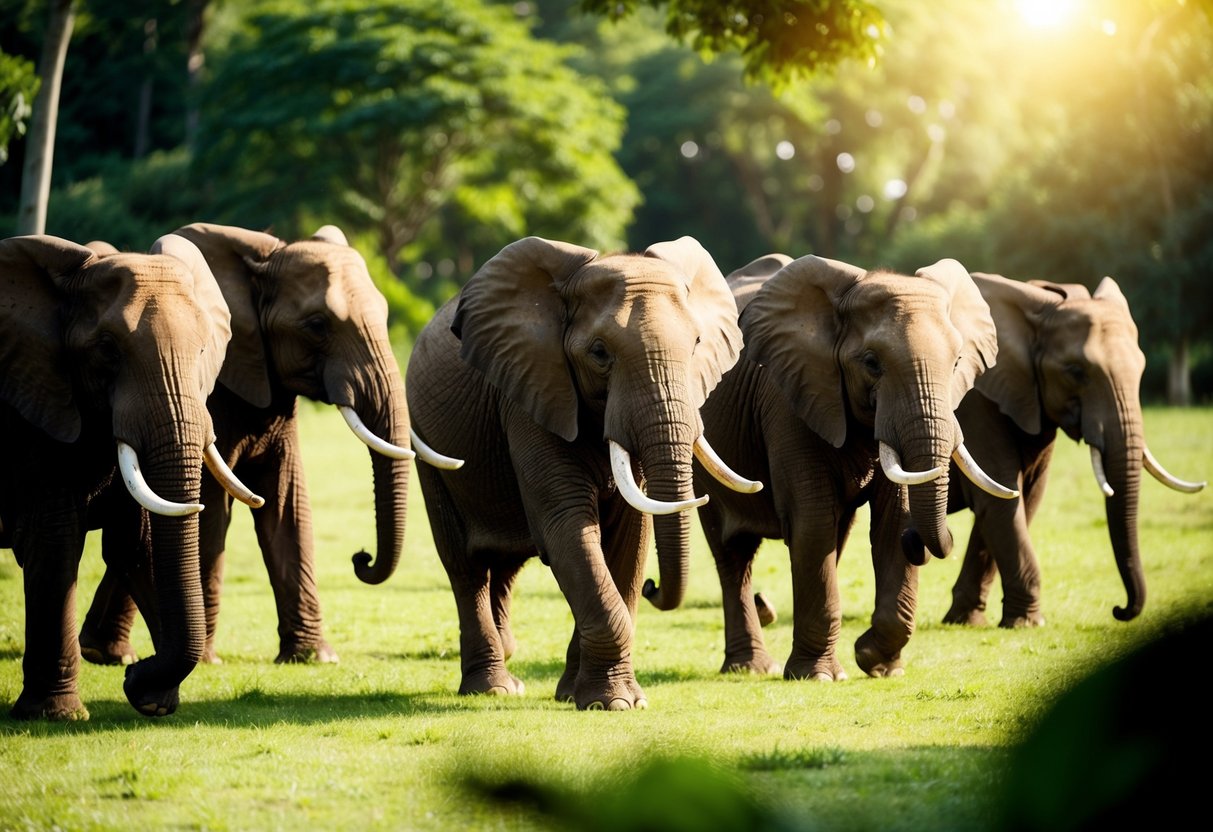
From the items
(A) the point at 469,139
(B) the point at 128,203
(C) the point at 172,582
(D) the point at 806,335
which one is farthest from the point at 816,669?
(A) the point at 469,139

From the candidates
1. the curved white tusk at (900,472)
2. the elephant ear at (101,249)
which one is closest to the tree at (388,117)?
the elephant ear at (101,249)

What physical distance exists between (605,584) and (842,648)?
161 inches

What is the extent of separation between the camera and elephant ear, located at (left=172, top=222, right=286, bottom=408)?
11.9 metres

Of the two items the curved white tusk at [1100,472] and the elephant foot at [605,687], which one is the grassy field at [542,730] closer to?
the elephant foot at [605,687]

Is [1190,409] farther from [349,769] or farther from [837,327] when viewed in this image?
[349,769]

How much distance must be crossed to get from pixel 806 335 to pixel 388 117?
115ft

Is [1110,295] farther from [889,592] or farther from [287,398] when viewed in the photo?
[287,398]

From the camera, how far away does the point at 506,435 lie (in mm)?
10758

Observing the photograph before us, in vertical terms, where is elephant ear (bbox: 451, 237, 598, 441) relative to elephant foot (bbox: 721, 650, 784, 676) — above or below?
above

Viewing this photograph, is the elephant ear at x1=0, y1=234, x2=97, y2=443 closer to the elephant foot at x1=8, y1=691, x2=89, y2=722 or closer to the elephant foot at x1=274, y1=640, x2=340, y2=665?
the elephant foot at x1=8, y1=691, x2=89, y2=722

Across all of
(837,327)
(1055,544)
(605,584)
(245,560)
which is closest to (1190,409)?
(1055,544)

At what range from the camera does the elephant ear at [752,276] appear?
1311 centimetres

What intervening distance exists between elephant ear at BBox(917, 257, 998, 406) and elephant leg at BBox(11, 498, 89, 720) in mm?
6119

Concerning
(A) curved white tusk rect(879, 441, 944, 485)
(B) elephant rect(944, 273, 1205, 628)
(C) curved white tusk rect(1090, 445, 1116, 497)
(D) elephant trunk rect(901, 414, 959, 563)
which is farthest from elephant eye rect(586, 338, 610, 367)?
(C) curved white tusk rect(1090, 445, 1116, 497)
